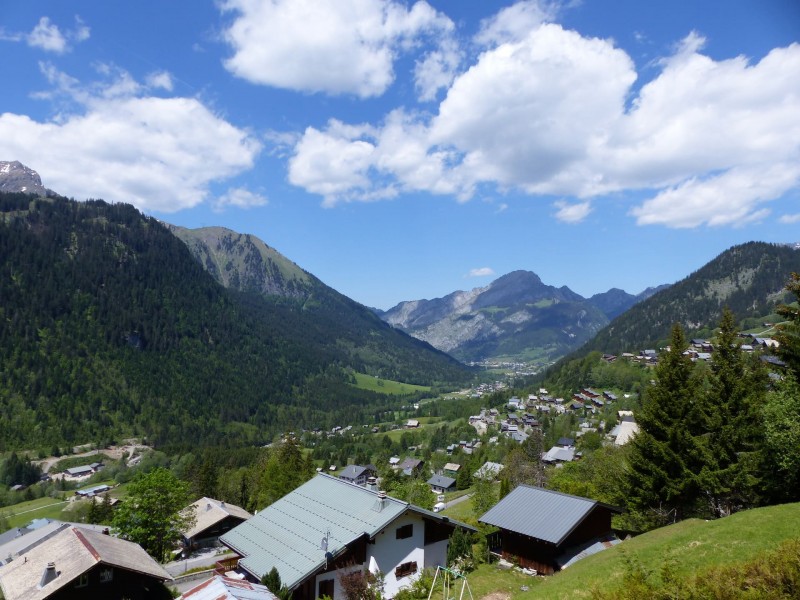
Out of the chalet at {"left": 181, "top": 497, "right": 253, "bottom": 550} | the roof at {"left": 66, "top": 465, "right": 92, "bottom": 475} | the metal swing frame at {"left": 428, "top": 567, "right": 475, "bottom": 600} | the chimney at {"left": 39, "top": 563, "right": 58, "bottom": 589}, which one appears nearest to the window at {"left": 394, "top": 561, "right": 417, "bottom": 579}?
the metal swing frame at {"left": 428, "top": 567, "right": 475, "bottom": 600}

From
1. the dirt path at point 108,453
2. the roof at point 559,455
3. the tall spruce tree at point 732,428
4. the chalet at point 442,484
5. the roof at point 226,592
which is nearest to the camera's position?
the roof at point 226,592

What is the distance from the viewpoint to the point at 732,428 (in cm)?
2991

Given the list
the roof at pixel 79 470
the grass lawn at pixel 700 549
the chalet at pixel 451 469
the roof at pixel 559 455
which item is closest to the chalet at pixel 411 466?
the chalet at pixel 451 469

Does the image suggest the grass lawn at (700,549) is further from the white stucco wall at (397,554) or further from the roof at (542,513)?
the white stucco wall at (397,554)

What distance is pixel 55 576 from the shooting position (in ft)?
106

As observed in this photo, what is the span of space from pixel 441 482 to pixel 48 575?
4183 inches

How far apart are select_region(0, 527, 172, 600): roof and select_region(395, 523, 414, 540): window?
60.9 feet

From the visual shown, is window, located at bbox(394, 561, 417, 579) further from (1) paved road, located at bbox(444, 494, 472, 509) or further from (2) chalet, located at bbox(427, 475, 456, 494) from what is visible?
(2) chalet, located at bbox(427, 475, 456, 494)

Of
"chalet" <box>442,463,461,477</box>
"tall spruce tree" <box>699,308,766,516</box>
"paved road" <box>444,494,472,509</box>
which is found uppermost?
"tall spruce tree" <box>699,308,766,516</box>

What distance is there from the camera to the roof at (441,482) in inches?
4967

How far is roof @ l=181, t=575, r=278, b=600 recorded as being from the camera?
1983 cm

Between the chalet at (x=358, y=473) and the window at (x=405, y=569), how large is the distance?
359 ft

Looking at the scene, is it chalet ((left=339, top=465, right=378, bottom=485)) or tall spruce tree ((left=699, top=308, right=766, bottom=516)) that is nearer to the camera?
tall spruce tree ((left=699, top=308, right=766, bottom=516))

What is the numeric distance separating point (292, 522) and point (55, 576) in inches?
634
